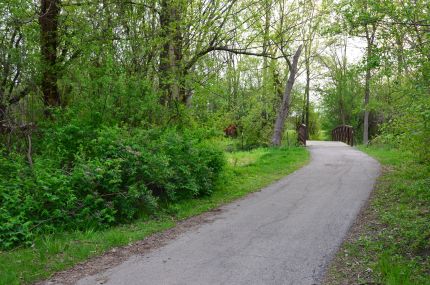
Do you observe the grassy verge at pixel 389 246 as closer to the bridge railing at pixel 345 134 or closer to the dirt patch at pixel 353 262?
the dirt patch at pixel 353 262

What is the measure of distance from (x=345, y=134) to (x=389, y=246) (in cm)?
2442

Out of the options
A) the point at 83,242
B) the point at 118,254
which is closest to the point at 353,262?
the point at 118,254

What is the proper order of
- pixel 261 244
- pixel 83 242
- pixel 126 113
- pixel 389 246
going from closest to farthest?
pixel 389 246 < pixel 83 242 < pixel 261 244 < pixel 126 113

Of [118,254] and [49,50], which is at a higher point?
[49,50]

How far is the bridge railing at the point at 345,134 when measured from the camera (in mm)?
26219

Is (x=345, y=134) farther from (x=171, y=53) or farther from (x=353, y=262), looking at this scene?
(x=353, y=262)

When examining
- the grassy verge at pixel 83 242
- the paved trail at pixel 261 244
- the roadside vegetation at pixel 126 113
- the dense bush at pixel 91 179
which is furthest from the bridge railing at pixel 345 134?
the dense bush at pixel 91 179

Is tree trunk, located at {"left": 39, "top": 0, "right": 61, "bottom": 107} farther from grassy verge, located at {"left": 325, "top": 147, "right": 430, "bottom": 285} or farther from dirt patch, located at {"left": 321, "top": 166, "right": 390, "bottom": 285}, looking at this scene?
grassy verge, located at {"left": 325, "top": 147, "right": 430, "bottom": 285}

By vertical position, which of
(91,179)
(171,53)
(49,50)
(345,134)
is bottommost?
(91,179)

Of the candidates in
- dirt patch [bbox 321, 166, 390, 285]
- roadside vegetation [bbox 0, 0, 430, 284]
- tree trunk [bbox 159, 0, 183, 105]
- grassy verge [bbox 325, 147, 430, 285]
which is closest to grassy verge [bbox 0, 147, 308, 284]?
roadside vegetation [bbox 0, 0, 430, 284]

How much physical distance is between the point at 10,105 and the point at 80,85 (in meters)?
1.52

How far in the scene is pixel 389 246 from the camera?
5656 millimetres

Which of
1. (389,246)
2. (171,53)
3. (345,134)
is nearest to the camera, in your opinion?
(389,246)

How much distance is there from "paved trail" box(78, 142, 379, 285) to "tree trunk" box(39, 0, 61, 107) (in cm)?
500
